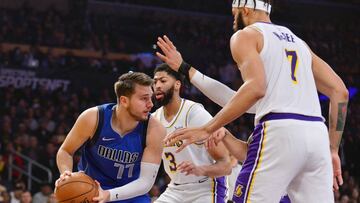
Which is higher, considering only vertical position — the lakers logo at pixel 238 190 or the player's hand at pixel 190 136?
the player's hand at pixel 190 136

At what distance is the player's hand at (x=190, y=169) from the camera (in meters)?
5.59

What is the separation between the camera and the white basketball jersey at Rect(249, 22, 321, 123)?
4176 mm

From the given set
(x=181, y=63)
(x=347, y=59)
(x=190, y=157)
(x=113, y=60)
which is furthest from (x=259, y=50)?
(x=347, y=59)

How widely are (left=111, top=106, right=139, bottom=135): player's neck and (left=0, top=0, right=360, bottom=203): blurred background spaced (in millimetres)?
1574

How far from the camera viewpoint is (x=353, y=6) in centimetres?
2922

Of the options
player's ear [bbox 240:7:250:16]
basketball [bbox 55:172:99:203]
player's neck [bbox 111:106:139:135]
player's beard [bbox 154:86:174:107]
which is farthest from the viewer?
player's beard [bbox 154:86:174:107]

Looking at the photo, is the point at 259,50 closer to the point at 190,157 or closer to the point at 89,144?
the point at 89,144

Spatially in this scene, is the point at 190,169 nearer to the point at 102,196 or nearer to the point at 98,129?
the point at 98,129

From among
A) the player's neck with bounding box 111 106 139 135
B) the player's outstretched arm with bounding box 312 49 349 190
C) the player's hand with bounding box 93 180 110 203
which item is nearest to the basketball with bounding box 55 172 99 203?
the player's hand with bounding box 93 180 110 203

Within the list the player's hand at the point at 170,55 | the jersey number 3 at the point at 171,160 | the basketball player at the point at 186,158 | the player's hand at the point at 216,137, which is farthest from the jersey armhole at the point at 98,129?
the jersey number 3 at the point at 171,160

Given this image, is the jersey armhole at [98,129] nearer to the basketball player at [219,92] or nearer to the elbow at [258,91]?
the basketball player at [219,92]

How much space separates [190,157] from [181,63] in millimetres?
1368

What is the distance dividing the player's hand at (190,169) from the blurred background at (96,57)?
1.63 m

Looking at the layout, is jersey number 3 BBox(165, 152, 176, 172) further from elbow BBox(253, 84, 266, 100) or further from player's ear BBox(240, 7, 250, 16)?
elbow BBox(253, 84, 266, 100)
